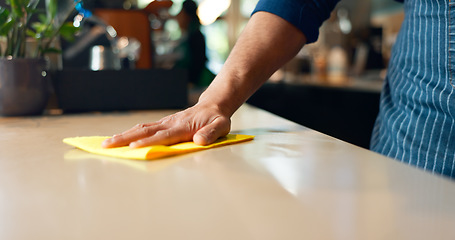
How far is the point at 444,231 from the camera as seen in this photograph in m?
0.29

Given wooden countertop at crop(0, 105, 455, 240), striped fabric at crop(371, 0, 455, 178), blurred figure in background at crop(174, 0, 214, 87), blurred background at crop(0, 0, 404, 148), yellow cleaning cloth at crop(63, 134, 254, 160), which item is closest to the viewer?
wooden countertop at crop(0, 105, 455, 240)

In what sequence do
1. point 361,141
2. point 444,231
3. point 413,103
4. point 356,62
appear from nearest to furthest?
point 444,231, point 413,103, point 361,141, point 356,62

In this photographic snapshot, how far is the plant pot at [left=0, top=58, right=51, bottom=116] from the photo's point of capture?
96 cm

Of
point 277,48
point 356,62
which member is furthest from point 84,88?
point 356,62

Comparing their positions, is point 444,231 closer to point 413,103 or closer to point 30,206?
point 30,206

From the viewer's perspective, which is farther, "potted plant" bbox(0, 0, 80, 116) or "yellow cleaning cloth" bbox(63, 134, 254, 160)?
"potted plant" bbox(0, 0, 80, 116)

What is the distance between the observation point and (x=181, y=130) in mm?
648

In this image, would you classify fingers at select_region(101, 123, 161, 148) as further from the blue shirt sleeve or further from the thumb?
the blue shirt sleeve

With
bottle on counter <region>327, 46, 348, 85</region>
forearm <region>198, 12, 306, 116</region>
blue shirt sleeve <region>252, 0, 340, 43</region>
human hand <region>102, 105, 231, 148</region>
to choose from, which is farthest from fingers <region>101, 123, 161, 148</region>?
bottle on counter <region>327, 46, 348, 85</region>

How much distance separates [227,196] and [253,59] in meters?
0.51

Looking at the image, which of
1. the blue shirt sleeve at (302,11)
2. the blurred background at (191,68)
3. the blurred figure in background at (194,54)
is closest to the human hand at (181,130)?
the blue shirt sleeve at (302,11)

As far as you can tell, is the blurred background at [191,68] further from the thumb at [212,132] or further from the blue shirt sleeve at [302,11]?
the thumb at [212,132]

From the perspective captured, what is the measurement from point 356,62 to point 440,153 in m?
2.58

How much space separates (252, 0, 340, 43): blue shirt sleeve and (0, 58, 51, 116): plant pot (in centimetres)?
54
